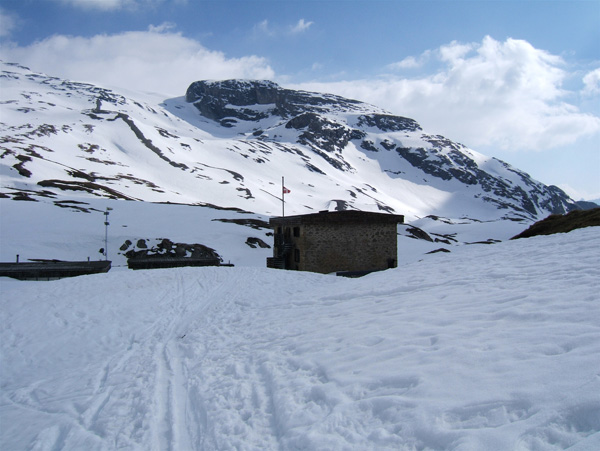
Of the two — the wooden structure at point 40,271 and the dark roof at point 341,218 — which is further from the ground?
the dark roof at point 341,218

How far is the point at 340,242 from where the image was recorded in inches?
1136

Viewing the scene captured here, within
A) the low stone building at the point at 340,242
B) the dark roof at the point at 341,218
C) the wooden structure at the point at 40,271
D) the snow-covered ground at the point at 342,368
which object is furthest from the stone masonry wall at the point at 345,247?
the snow-covered ground at the point at 342,368

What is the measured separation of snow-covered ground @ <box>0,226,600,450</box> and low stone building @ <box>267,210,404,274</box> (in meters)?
14.6

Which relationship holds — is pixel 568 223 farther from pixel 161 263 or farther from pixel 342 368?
pixel 161 263

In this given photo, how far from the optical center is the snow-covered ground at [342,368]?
4172mm

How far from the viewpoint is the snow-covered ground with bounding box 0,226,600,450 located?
13.7 ft

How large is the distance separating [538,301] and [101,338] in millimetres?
10910

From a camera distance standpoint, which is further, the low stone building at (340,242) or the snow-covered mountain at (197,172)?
the snow-covered mountain at (197,172)

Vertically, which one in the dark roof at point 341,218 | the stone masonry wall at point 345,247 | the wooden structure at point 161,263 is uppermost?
the dark roof at point 341,218

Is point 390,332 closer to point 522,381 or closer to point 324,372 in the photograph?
point 324,372

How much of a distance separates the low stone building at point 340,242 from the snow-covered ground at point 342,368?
47.9ft

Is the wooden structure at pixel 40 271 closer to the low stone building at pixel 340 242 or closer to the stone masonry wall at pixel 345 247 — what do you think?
the low stone building at pixel 340 242

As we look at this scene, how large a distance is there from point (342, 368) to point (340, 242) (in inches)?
893

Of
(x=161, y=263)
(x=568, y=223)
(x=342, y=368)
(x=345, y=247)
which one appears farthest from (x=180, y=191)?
(x=342, y=368)
